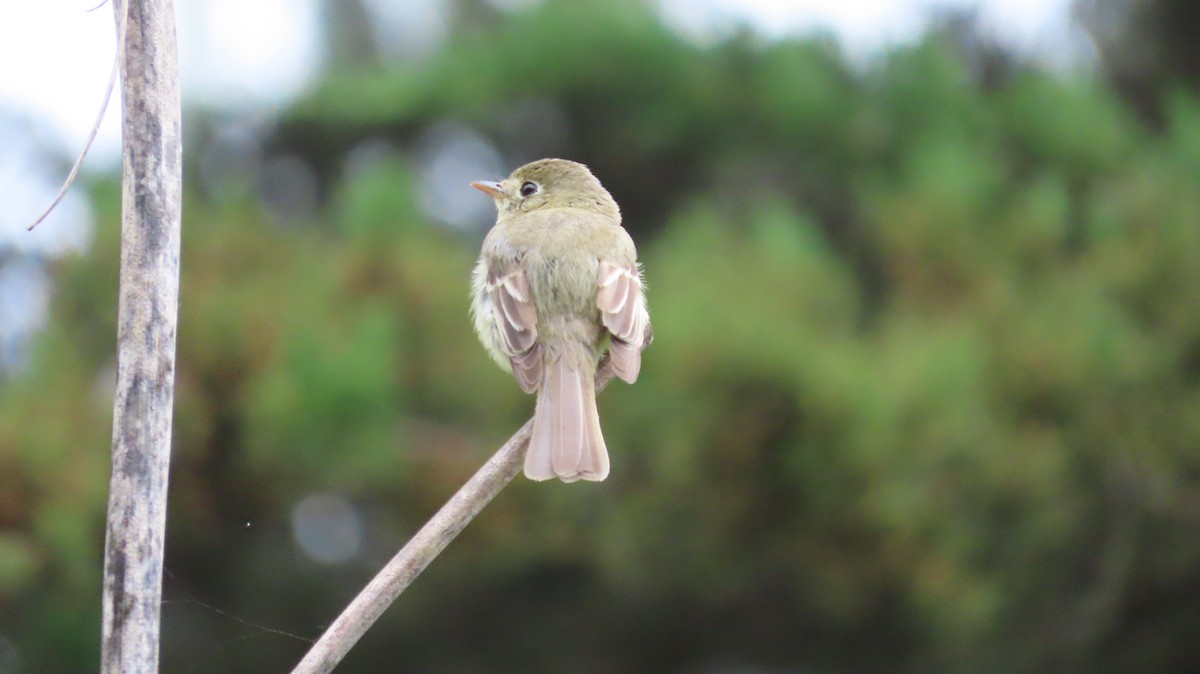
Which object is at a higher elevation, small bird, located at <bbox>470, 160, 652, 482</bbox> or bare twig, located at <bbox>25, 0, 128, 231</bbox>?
small bird, located at <bbox>470, 160, 652, 482</bbox>

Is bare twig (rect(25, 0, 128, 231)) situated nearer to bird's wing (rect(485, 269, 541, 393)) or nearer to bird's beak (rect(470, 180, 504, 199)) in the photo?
bird's wing (rect(485, 269, 541, 393))

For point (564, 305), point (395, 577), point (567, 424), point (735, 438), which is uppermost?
point (735, 438)

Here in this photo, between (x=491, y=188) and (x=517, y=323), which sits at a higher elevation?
(x=491, y=188)

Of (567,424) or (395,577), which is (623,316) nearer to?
(567,424)

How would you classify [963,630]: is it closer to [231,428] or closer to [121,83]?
[231,428]

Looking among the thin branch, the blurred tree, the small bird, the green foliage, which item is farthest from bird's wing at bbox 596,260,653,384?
the blurred tree

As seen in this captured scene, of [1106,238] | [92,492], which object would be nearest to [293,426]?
[92,492]

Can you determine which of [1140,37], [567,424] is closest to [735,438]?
[567,424]
